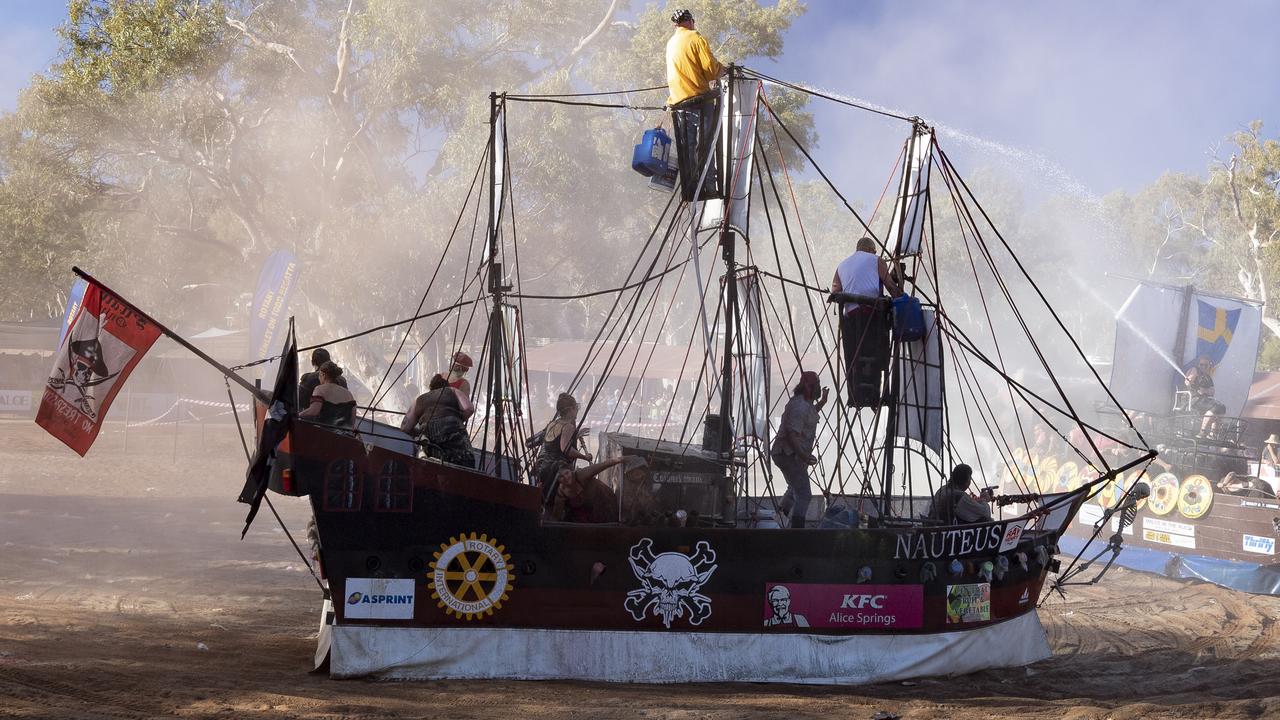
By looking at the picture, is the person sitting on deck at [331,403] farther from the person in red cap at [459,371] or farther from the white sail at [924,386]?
the white sail at [924,386]

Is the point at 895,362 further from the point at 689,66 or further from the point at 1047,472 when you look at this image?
the point at 1047,472

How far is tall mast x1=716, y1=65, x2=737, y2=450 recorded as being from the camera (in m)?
10.6

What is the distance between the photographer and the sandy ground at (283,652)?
8.23 metres

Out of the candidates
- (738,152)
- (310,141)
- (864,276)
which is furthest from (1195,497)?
(310,141)

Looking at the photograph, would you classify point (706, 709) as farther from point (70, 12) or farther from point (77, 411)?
point (70, 12)

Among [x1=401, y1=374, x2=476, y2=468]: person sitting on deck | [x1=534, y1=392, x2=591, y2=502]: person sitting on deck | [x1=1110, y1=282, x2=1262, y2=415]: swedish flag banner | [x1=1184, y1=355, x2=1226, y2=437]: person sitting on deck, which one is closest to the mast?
[x1=534, y1=392, x2=591, y2=502]: person sitting on deck

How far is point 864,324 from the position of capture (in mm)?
11500

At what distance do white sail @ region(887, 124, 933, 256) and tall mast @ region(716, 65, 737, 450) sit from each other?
190 centimetres

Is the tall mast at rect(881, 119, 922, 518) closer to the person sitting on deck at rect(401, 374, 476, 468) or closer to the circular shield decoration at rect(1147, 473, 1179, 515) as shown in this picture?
the person sitting on deck at rect(401, 374, 476, 468)

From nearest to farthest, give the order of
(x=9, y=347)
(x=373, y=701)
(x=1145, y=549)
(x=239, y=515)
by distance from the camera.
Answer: (x=373, y=701)
(x=1145, y=549)
(x=239, y=515)
(x=9, y=347)

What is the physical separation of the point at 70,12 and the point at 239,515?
16.9m

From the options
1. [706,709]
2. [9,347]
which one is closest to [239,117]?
[9,347]

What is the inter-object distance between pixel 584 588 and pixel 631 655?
75 centimetres

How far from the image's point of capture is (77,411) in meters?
8.88
